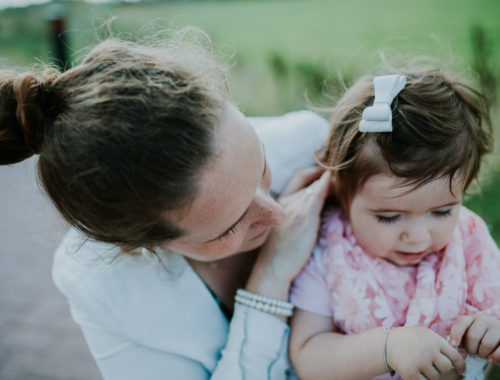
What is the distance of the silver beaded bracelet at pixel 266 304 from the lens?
163 cm

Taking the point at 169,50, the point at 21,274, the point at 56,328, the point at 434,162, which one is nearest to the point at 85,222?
the point at 169,50

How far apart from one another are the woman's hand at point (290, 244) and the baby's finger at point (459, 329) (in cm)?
57

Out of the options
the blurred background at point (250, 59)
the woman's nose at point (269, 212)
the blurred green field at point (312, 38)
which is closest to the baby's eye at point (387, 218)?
the woman's nose at point (269, 212)

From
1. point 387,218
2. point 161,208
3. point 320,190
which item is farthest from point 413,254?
point 161,208

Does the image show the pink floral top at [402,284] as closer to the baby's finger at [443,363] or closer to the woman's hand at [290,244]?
the woman's hand at [290,244]

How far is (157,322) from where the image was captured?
61.7 inches

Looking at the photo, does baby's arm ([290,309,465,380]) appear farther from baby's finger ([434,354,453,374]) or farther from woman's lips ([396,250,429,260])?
woman's lips ([396,250,429,260])

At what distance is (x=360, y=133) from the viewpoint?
5.42 ft

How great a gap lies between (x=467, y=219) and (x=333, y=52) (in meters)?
6.36

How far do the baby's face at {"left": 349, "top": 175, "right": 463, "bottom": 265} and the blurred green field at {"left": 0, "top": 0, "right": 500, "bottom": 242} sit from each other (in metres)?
0.68

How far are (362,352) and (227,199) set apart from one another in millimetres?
688

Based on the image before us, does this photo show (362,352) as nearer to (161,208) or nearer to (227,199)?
(227,199)

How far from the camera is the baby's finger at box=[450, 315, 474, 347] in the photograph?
139cm

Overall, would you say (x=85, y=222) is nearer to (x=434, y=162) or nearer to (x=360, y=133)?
(x=360, y=133)
